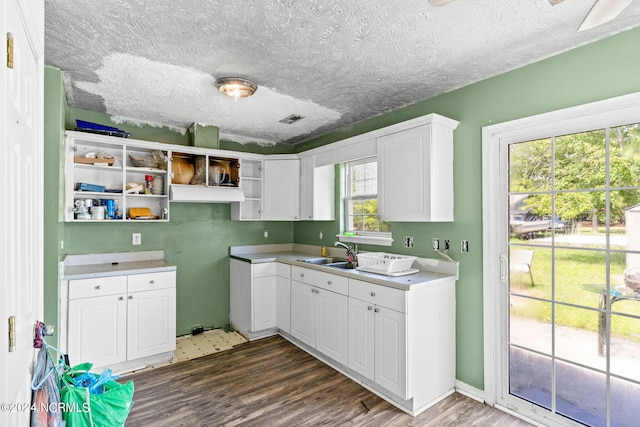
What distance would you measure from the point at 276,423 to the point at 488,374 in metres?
1.63

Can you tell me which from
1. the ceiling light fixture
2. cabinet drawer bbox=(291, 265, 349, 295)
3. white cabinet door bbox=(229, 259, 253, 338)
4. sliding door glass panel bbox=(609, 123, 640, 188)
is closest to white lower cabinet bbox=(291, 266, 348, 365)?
cabinet drawer bbox=(291, 265, 349, 295)

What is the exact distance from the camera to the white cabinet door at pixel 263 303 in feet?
12.5

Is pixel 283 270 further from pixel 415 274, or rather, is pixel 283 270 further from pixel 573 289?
pixel 573 289

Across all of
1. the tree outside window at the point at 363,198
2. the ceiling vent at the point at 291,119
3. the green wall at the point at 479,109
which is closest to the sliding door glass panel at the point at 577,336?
the green wall at the point at 479,109

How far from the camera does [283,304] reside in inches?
151

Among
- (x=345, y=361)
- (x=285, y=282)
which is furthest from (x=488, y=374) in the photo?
(x=285, y=282)

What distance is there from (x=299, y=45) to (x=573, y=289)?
2.41m

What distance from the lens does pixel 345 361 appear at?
117 inches

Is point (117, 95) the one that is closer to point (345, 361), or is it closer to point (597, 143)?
point (345, 361)

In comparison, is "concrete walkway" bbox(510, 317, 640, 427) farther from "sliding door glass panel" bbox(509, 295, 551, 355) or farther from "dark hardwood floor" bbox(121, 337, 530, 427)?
"dark hardwood floor" bbox(121, 337, 530, 427)

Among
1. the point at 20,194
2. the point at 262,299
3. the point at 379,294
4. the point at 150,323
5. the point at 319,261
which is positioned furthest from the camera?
the point at 262,299

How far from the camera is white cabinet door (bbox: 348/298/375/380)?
2.72 meters

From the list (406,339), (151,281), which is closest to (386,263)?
(406,339)

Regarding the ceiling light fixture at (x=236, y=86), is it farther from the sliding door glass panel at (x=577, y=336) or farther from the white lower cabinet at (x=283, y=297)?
the sliding door glass panel at (x=577, y=336)
